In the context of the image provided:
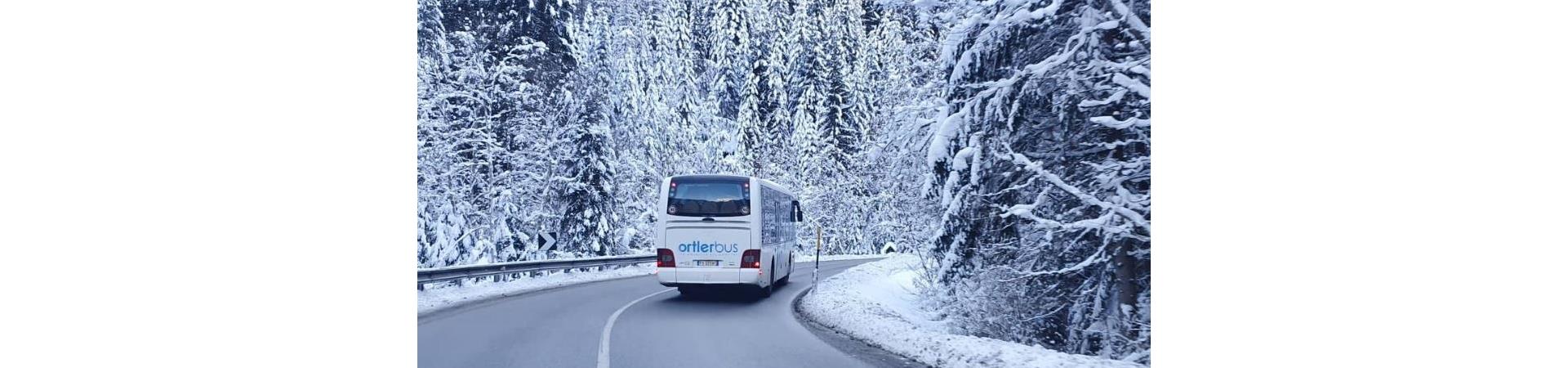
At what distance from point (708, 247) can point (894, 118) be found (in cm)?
462

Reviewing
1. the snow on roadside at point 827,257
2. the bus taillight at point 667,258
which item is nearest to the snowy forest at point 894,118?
the bus taillight at point 667,258

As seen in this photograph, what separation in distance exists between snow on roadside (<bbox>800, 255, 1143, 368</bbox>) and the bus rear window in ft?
7.24

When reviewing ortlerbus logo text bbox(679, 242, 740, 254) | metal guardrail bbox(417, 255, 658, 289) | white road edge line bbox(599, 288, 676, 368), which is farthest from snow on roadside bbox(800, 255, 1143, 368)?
metal guardrail bbox(417, 255, 658, 289)

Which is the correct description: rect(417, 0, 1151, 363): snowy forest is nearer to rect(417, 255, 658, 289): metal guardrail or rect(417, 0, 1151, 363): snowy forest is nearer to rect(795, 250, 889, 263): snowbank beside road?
rect(417, 255, 658, 289): metal guardrail

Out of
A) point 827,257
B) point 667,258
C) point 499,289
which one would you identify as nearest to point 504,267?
point 499,289

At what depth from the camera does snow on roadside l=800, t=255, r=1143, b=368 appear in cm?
715

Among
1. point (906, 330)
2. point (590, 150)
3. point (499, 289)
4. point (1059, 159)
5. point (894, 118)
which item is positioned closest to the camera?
point (1059, 159)

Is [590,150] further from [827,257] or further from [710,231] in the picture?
[827,257]

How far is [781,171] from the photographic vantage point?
79.8ft

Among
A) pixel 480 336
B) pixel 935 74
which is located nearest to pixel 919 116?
pixel 935 74

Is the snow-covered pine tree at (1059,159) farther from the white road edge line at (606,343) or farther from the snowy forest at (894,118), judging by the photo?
the white road edge line at (606,343)

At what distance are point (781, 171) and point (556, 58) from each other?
1346 cm

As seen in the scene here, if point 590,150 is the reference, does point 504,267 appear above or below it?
below

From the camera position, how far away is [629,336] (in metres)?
9.80
